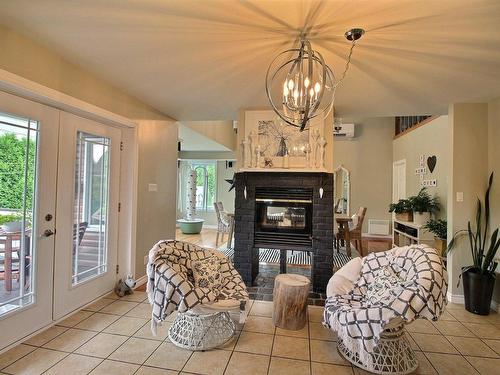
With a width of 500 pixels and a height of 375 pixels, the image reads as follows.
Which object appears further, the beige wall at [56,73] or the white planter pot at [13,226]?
the white planter pot at [13,226]

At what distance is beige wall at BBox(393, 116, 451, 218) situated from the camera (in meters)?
5.14

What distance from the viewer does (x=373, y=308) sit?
6.22 ft

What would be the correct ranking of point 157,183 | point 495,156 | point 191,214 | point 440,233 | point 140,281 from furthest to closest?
1. point 191,214
2. point 440,233
3. point 157,183
4. point 140,281
5. point 495,156

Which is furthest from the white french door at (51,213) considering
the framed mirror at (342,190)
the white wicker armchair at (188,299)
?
the framed mirror at (342,190)

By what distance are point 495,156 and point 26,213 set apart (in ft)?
15.5

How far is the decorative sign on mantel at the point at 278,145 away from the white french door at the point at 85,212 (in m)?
1.61

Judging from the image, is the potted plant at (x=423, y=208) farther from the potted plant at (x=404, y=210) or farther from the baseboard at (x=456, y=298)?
the baseboard at (x=456, y=298)

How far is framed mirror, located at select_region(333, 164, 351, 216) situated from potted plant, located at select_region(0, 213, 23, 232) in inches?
289

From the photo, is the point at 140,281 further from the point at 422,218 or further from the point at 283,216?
the point at 422,218

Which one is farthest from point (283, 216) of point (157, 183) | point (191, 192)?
point (191, 192)

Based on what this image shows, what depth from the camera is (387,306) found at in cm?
186

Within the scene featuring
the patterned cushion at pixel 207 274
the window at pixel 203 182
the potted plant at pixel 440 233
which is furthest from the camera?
the window at pixel 203 182

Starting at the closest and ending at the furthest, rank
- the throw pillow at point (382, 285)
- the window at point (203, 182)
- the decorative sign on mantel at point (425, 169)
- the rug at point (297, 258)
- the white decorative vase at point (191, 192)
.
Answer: the throw pillow at point (382, 285) → the rug at point (297, 258) → the decorative sign on mantel at point (425, 169) → the white decorative vase at point (191, 192) → the window at point (203, 182)

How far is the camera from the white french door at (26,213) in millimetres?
2145
